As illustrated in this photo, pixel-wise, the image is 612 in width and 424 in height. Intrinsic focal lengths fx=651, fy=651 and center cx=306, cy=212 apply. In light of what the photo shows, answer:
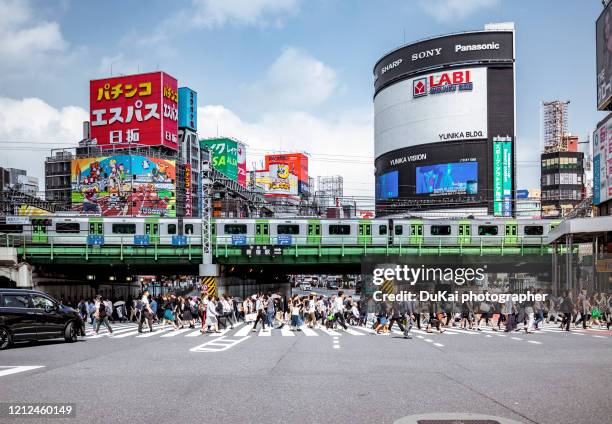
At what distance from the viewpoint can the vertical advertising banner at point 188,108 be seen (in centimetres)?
11275

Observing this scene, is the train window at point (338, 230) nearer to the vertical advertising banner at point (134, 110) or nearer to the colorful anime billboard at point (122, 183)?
the colorful anime billboard at point (122, 183)

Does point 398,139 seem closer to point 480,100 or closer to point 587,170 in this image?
point 480,100

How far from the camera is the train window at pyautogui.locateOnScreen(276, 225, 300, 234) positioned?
167ft

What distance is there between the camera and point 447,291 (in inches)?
1125

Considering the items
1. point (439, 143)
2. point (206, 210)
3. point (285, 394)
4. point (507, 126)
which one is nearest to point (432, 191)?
point (439, 143)

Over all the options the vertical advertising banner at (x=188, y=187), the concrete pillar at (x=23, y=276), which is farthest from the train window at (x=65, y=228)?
the vertical advertising banner at (x=188, y=187)

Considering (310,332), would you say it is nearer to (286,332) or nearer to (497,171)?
(286,332)

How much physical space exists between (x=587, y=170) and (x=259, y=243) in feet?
319

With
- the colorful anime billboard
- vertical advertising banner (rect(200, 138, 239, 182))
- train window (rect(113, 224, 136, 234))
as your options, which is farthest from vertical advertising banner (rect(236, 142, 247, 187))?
train window (rect(113, 224, 136, 234))

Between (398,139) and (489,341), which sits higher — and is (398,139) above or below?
above

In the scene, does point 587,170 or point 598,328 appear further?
point 587,170

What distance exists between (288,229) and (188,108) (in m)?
69.7

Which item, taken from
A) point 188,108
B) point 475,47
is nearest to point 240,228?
point 475,47

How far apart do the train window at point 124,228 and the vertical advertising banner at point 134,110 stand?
48.7 metres
